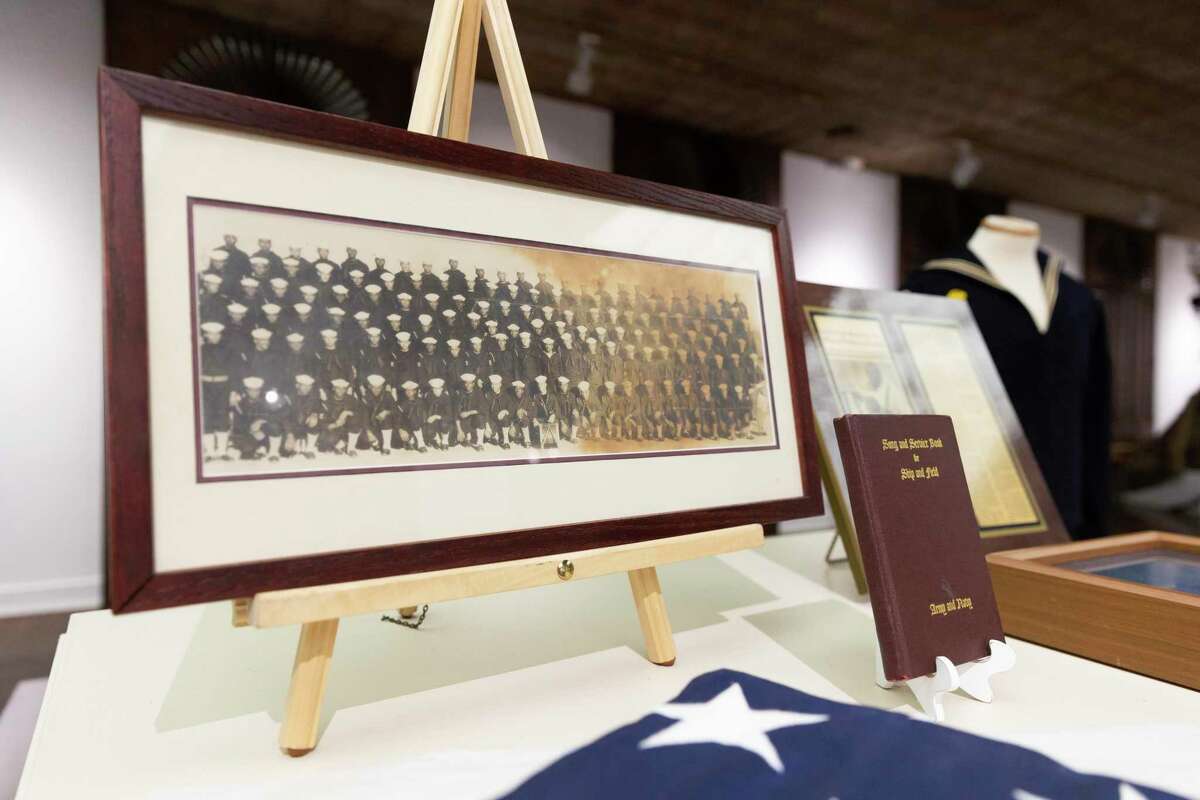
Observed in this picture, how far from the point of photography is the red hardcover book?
0.57 m

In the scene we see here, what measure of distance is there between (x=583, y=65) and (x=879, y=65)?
1.49m

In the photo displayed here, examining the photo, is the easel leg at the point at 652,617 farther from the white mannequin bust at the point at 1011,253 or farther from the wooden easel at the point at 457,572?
the white mannequin bust at the point at 1011,253

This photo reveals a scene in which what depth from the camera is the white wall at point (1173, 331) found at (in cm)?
695

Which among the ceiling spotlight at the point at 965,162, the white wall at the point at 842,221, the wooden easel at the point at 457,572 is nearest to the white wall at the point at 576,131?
the white wall at the point at 842,221

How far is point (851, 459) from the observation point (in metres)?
0.60

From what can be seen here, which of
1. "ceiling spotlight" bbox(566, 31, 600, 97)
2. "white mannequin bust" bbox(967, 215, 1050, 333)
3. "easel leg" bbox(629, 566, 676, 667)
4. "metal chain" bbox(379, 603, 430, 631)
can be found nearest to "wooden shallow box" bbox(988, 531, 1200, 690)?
"easel leg" bbox(629, 566, 676, 667)

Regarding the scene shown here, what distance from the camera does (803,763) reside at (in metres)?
0.46

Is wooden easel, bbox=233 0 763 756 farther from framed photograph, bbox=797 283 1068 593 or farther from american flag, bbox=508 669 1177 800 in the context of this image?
framed photograph, bbox=797 283 1068 593

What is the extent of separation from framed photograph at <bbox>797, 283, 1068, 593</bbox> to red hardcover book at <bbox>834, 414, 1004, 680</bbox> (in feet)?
0.64

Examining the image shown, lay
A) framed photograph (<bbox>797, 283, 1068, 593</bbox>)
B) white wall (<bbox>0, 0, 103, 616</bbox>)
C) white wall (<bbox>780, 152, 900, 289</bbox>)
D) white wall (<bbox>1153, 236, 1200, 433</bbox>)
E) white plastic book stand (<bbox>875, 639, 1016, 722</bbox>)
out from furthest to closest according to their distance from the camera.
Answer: white wall (<bbox>1153, 236, 1200, 433</bbox>), white wall (<bbox>780, 152, 900, 289</bbox>), white wall (<bbox>0, 0, 103, 616</bbox>), framed photograph (<bbox>797, 283, 1068, 593</bbox>), white plastic book stand (<bbox>875, 639, 1016, 722</bbox>)

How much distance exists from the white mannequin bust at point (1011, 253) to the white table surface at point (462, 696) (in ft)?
Result: 3.15

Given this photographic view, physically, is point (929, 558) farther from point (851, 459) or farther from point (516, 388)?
point (516, 388)

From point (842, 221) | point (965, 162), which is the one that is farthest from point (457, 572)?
point (965, 162)

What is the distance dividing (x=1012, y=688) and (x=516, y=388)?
0.53 metres
